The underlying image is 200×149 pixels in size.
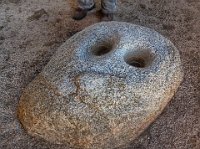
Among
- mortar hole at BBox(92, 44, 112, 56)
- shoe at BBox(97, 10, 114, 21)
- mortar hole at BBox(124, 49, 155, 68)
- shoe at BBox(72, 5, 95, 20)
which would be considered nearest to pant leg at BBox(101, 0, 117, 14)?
shoe at BBox(97, 10, 114, 21)

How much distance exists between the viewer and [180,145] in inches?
74.8

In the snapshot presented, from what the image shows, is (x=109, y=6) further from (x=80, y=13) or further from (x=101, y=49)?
(x=101, y=49)

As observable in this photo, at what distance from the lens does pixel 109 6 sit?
2621 millimetres

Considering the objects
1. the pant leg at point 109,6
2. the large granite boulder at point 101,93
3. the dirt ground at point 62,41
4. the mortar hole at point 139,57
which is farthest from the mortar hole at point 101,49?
the pant leg at point 109,6

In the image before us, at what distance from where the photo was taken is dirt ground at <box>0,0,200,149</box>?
1943 millimetres

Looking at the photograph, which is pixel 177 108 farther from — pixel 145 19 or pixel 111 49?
pixel 145 19

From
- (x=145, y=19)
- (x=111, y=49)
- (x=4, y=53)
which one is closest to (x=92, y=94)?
(x=111, y=49)

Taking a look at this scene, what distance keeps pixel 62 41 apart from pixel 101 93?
0.79 meters

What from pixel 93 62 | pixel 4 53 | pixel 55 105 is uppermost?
pixel 93 62

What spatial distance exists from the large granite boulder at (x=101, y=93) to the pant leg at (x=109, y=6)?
0.55m

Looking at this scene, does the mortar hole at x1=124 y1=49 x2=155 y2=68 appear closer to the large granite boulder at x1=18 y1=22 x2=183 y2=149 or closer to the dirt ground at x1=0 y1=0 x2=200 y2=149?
the large granite boulder at x1=18 y1=22 x2=183 y2=149

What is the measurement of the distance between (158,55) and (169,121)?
14.8 inches

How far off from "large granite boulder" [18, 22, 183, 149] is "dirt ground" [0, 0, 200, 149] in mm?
77

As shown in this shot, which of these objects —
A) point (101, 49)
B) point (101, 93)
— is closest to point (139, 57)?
point (101, 49)
